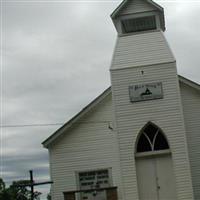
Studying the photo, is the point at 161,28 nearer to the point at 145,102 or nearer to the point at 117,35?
the point at 117,35

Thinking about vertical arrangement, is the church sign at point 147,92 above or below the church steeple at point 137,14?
below

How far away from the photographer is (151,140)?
2038 centimetres

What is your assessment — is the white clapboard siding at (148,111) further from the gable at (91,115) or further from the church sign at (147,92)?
the gable at (91,115)

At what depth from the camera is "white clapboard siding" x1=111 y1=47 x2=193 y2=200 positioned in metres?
19.6

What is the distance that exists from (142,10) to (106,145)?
5.59 m

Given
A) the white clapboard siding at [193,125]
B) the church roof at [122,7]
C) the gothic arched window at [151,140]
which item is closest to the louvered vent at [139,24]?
the church roof at [122,7]

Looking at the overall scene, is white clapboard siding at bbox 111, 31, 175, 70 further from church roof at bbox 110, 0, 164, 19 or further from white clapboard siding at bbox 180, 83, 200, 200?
white clapboard siding at bbox 180, 83, 200, 200

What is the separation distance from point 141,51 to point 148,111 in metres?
2.40

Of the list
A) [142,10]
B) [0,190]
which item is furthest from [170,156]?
[0,190]

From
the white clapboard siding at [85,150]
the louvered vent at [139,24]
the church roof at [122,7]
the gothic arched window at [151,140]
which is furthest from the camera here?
the white clapboard siding at [85,150]

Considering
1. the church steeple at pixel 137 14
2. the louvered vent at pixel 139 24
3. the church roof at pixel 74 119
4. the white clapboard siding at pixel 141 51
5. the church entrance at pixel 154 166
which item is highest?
the church steeple at pixel 137 14

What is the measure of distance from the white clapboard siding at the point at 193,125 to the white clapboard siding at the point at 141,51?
1925 mm

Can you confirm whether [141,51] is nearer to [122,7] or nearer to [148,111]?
[122,7]

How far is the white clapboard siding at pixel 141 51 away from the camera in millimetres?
20469
